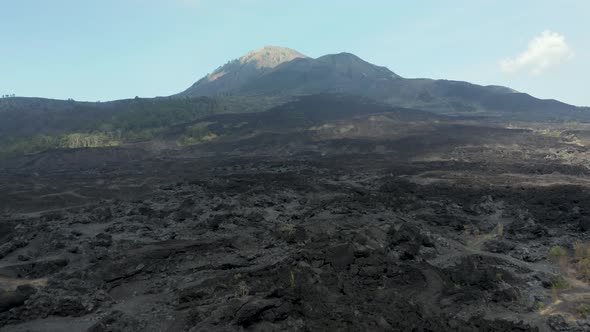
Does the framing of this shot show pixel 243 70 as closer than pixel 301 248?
No

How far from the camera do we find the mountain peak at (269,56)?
17998cm

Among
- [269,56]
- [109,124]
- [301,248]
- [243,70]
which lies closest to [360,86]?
[243,70]

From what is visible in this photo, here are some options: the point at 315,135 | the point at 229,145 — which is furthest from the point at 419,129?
the point at 229,145

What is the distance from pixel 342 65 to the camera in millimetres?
155875

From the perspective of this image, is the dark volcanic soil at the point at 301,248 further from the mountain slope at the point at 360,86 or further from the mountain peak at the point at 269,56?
the mountain peak at the point at 269,56

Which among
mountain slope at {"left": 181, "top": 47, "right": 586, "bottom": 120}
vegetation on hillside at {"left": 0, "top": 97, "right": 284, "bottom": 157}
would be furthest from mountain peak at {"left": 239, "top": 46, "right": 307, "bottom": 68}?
vegetation on hillside at {"left": 0, "top": 97, "right": 284, "bottom": 157}

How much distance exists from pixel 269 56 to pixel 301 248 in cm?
17733

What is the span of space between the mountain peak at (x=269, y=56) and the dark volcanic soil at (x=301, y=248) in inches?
5820

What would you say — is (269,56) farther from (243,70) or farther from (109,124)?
(109,124)

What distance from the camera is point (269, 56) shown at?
7308 inches

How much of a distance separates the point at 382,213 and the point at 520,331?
1211cm

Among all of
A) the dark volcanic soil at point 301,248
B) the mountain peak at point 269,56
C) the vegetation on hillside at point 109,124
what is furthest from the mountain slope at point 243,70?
the dark volcanic soil at point 301,248

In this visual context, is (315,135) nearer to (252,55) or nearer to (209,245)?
(209,245)

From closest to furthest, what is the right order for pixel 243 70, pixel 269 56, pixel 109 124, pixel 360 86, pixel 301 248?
pixel 301 248, pixel 109 124, pixel 360 86, pixel 243 70, pixel 269 56
